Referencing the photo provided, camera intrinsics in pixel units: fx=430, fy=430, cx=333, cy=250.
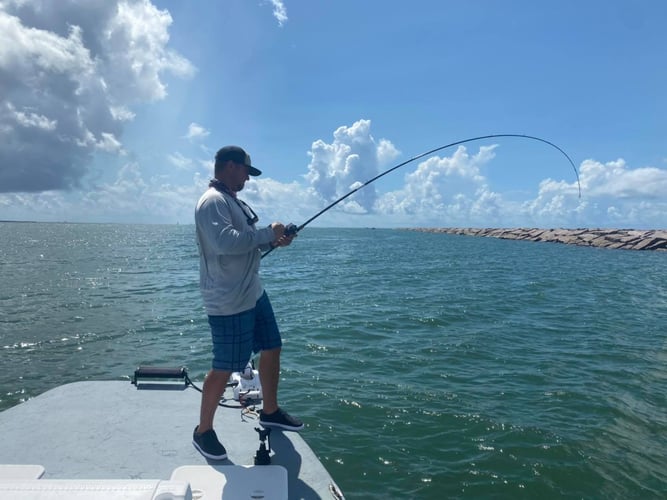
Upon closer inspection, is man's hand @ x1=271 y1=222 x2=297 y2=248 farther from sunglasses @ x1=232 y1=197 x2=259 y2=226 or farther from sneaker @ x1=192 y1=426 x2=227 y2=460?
sneaker @ x1=192 y1=426 x2=227 y2=460

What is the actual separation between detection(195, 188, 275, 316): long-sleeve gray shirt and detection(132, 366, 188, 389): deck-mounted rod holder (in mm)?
1950

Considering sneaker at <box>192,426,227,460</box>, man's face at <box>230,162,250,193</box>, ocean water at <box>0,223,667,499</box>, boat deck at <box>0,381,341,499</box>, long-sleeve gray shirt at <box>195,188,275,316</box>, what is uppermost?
man's face at <box>230,162,250,193</box>

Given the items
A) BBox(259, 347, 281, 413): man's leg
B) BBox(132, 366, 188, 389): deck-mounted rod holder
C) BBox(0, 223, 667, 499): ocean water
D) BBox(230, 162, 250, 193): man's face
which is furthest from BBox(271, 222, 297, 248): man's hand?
BBox(0, 223, 667, 499): ocean water

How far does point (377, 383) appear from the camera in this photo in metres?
7.49

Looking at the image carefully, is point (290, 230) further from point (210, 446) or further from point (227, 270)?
point (210, 446)

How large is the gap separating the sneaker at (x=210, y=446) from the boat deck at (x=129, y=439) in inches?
2.1

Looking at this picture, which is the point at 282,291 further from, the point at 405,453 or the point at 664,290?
the point at 664,290

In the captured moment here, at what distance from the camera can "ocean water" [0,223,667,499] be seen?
16.6 feet

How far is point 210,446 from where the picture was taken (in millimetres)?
3451

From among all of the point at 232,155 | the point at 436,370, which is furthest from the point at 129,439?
the point at 436,370

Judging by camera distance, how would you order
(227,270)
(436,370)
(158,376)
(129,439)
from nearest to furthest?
(227,270)
(129,439)
(158,376)
(436,370)

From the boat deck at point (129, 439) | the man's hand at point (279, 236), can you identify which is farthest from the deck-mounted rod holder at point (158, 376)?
the man's hand at point (279, 236)

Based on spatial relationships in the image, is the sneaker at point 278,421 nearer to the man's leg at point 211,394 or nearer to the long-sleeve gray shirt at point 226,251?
the man's leg at point 211,394

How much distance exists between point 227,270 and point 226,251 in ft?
0.77
